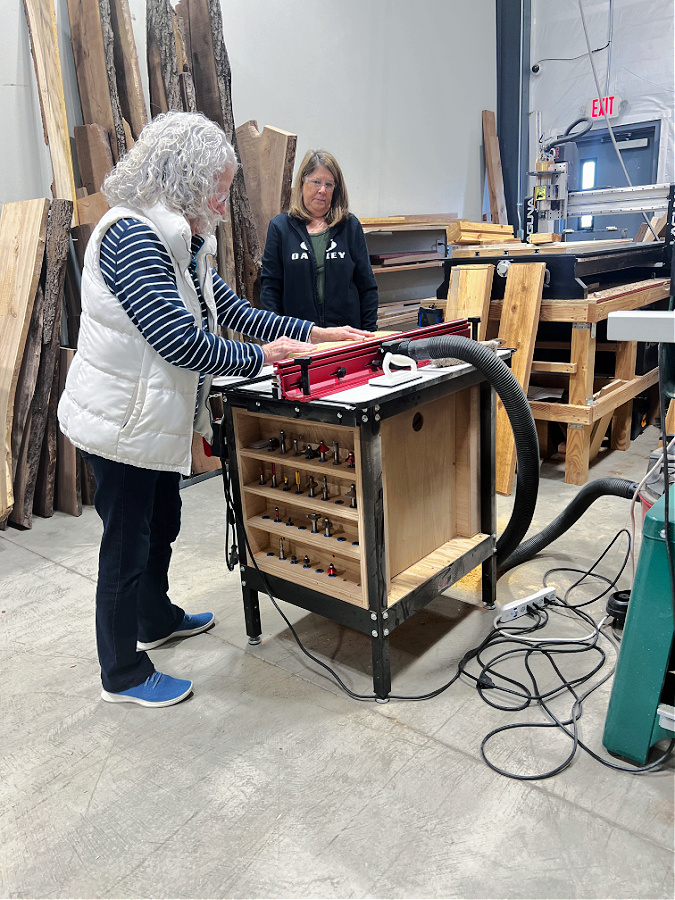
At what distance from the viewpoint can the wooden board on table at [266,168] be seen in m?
3.62

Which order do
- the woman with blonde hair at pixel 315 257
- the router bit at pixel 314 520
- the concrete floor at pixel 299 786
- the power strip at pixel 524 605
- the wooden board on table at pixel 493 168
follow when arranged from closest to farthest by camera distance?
the concrete floor at pixel 299 786
the router bit at pixel 314 520
the power strip at pixel 524 605
the woman with blonde hair at pixel 315 257
the wooden board on table at pixel 493 168

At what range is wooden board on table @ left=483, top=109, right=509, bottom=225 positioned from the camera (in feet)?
21.1

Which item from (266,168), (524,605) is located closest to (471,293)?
(266,168)

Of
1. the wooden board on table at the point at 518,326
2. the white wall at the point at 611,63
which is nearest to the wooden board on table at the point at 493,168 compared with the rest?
the white wall at the point at 611,63

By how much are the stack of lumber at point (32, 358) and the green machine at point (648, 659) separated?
2.58 m

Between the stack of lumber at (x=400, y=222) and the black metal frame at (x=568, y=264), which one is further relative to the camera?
the stack of lumber at (x=400, y=222)

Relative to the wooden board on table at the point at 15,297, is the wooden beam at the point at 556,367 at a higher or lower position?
lower

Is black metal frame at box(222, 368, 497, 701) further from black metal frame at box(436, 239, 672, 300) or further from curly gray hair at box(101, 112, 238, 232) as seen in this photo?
black metal frame at box(436, 239, 672, 300)

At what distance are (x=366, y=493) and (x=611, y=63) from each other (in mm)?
6257

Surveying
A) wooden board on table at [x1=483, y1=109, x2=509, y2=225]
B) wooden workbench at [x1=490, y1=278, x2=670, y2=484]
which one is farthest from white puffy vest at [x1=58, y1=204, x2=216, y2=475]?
wooden board on table at [x1=483, y1=109, x2=509, y2=225]

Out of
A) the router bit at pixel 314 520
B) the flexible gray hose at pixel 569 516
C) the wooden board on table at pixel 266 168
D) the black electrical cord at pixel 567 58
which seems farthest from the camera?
the black electrical cord at pixel 567 58

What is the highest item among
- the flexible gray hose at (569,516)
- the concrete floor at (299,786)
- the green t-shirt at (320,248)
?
the green t-shirt at (320,248)

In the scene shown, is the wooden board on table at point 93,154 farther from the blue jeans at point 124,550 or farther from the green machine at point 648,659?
the green machine at point 648,659

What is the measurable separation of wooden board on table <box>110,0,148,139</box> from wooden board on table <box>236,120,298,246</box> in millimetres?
593
